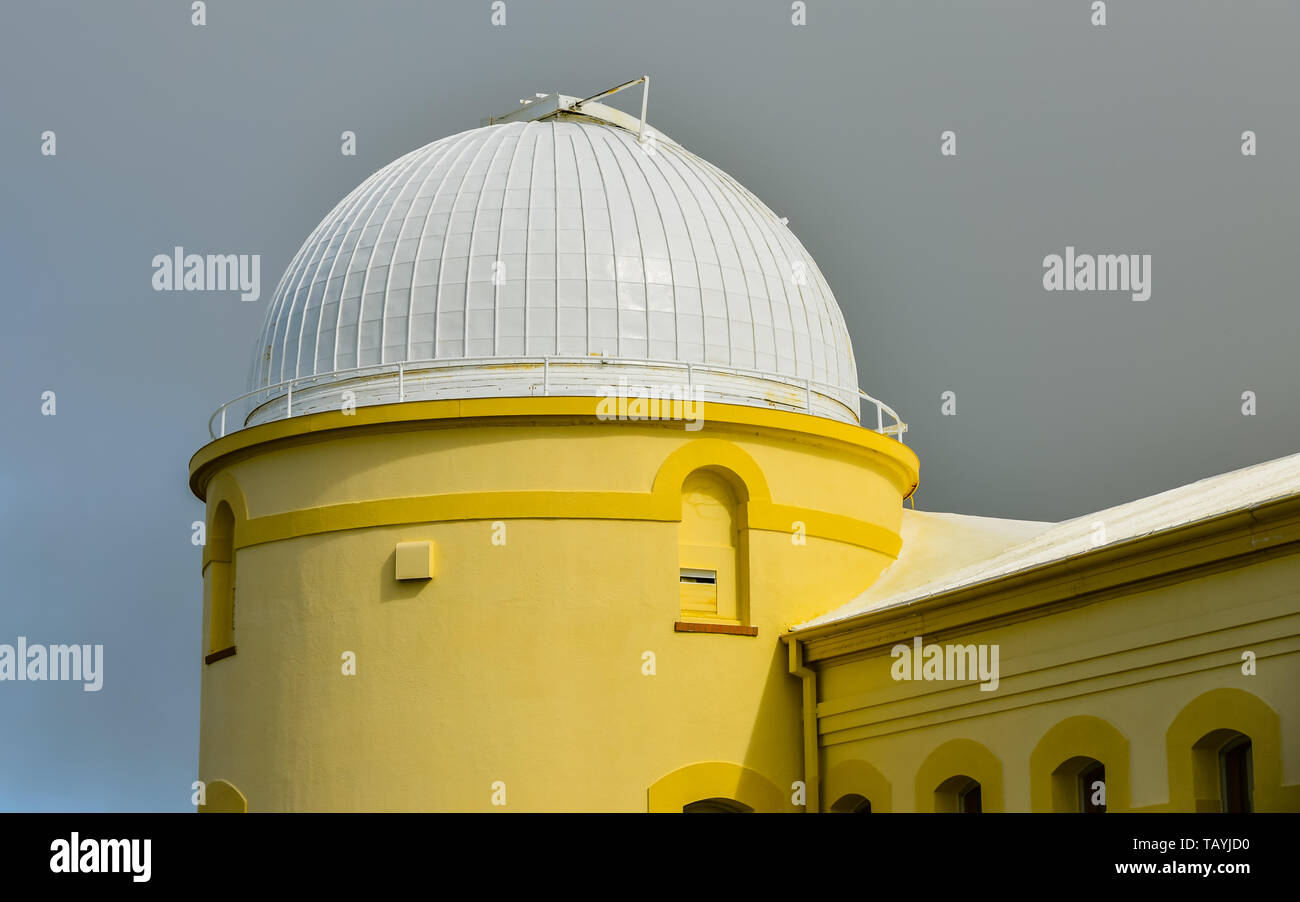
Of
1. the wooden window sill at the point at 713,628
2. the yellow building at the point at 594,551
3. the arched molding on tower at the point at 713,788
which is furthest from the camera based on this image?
the wooden window sill at the point at 713,628

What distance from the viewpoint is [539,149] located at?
26.7 m

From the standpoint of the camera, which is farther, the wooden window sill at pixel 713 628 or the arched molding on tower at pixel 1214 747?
the wooden window sill at pixel 713 628

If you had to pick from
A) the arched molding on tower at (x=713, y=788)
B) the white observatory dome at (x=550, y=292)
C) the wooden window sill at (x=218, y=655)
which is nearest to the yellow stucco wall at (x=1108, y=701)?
the arched molding on tower at (x=713, y=788)

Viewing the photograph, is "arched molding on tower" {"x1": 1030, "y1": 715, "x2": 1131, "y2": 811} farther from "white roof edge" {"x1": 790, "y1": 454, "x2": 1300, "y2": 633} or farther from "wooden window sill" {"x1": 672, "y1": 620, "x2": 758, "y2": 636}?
"wooden window sill" {"x1": 672, "y1": 620, "x2": 758, "y2": 636}

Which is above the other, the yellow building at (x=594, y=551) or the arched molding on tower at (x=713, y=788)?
the yellow building at (x=594, y=551)

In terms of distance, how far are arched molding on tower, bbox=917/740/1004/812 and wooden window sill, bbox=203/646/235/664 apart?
859 centimetres

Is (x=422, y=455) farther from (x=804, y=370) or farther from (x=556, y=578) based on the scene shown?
(x=804, y=370)

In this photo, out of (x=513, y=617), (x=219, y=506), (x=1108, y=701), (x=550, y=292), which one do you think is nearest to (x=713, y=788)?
(x=513, y=617)

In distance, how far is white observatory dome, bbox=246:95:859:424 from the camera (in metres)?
24.7

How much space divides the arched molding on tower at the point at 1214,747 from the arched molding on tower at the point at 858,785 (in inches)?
183

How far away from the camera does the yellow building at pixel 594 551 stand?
22172 mm

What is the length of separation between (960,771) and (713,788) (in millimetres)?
3136

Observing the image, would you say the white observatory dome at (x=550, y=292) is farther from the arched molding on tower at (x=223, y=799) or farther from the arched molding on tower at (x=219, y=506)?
the arched molding on tower at (x=223, y=799)

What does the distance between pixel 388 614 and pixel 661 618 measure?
3.16m
